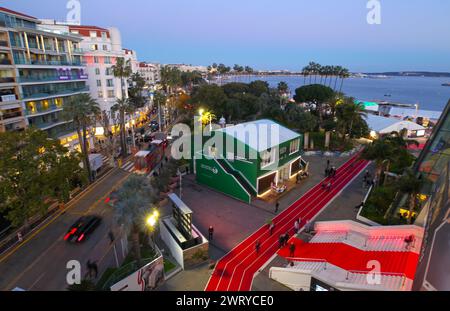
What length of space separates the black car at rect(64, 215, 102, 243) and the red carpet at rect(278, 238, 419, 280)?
54.7 ft

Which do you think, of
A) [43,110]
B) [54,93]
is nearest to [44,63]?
[54,93]

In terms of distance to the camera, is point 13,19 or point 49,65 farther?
point 49,65

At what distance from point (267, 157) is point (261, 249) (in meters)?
11.9

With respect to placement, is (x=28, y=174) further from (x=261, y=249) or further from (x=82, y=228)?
(x=261, y=249)

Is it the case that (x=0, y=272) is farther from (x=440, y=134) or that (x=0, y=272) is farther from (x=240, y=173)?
(x=440, y=134)

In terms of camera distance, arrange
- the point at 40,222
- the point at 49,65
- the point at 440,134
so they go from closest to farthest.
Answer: the point at 440,134 < the point at 40,222 < the point at 49,65

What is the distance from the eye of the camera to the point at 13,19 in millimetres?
37875

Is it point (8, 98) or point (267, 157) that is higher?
point (8, 98)

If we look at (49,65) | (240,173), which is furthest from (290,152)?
(49,65)

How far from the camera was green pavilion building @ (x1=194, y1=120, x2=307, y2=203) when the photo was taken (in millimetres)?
29578

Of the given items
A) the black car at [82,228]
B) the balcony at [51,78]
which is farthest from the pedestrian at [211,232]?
the balcony at [51,78]

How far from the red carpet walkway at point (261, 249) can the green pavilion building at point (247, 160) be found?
170 inches

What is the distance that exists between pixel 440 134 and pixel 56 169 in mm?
33906

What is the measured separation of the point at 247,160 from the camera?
29688 millimetres
